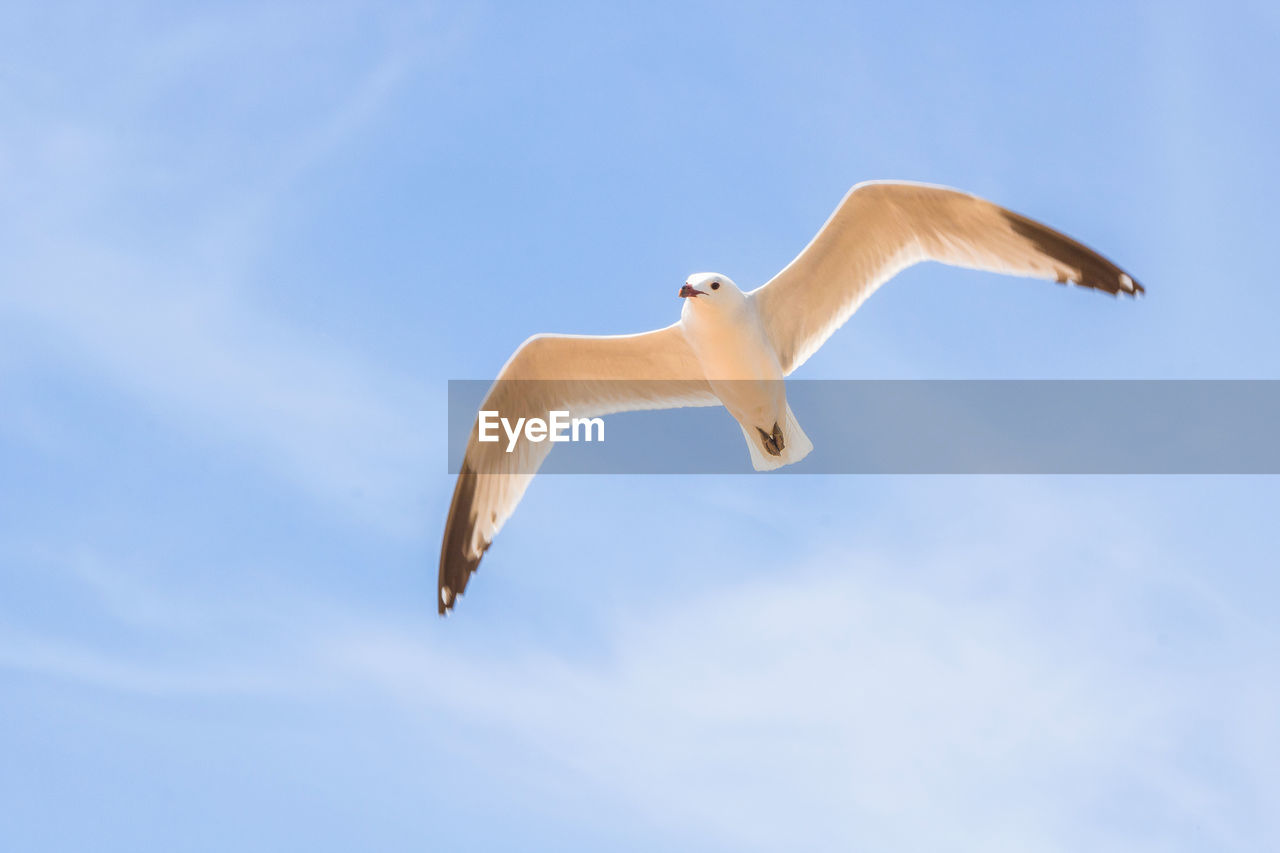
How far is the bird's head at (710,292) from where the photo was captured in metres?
9.09

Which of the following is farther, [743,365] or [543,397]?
[543,397]

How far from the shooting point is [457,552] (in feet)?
34.3

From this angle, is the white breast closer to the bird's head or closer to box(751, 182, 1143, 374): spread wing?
the bird's head

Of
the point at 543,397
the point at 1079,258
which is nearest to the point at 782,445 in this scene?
the point at 543,397

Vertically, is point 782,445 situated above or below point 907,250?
below

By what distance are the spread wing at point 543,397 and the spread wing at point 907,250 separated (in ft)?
2.71

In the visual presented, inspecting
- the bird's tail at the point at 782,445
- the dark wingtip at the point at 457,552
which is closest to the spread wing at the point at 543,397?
the dark wingtip at the point at 457,552

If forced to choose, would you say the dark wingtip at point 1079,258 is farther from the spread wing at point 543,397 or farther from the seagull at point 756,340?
the spread wing at point 543,397

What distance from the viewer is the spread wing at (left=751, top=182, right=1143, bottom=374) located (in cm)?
930

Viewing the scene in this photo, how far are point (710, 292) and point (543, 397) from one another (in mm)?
1744

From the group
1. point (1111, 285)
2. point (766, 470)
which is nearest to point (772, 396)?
point (766, 470)

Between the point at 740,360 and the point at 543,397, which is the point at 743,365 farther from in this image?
the point at 543,397

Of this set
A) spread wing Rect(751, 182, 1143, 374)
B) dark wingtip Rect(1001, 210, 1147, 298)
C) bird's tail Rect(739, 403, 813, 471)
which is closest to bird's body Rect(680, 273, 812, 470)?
bird's tail Rect(739, 403, 813, 471)

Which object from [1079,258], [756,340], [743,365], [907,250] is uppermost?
[907,250]
